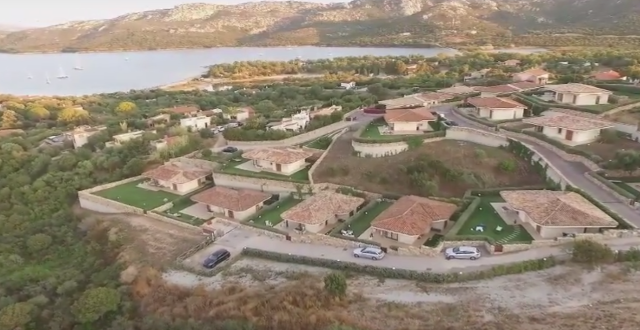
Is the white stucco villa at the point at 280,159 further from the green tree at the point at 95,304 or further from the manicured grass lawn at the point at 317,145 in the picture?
the green tree at the point at 95,304

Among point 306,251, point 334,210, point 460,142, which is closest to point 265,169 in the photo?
point 334,210

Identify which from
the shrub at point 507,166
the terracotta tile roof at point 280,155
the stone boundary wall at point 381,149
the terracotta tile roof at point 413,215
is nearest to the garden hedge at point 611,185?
the shrub at point 507,166

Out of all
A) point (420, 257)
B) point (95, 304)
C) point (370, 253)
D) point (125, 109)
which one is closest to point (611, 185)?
point (420, 257)

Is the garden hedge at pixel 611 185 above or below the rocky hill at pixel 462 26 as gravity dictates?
below

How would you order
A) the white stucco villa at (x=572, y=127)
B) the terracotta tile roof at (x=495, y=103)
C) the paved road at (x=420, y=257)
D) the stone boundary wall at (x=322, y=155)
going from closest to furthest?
1. the paved road at (x=420, y=257)
2. the white stucco villa at (x=572, y=127)
3. the stone boundary wall at (x=322, y=155)
4. the terracotta tile roof at (x=495, y=103)

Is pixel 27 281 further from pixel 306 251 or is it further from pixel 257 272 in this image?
pixel 306 251

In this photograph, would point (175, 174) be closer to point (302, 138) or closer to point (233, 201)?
point (233, 201)

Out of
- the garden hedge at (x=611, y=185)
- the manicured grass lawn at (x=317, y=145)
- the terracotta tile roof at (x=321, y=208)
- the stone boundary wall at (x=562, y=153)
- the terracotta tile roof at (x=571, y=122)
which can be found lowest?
the terracotta tile roof at (x=321, y=208)
